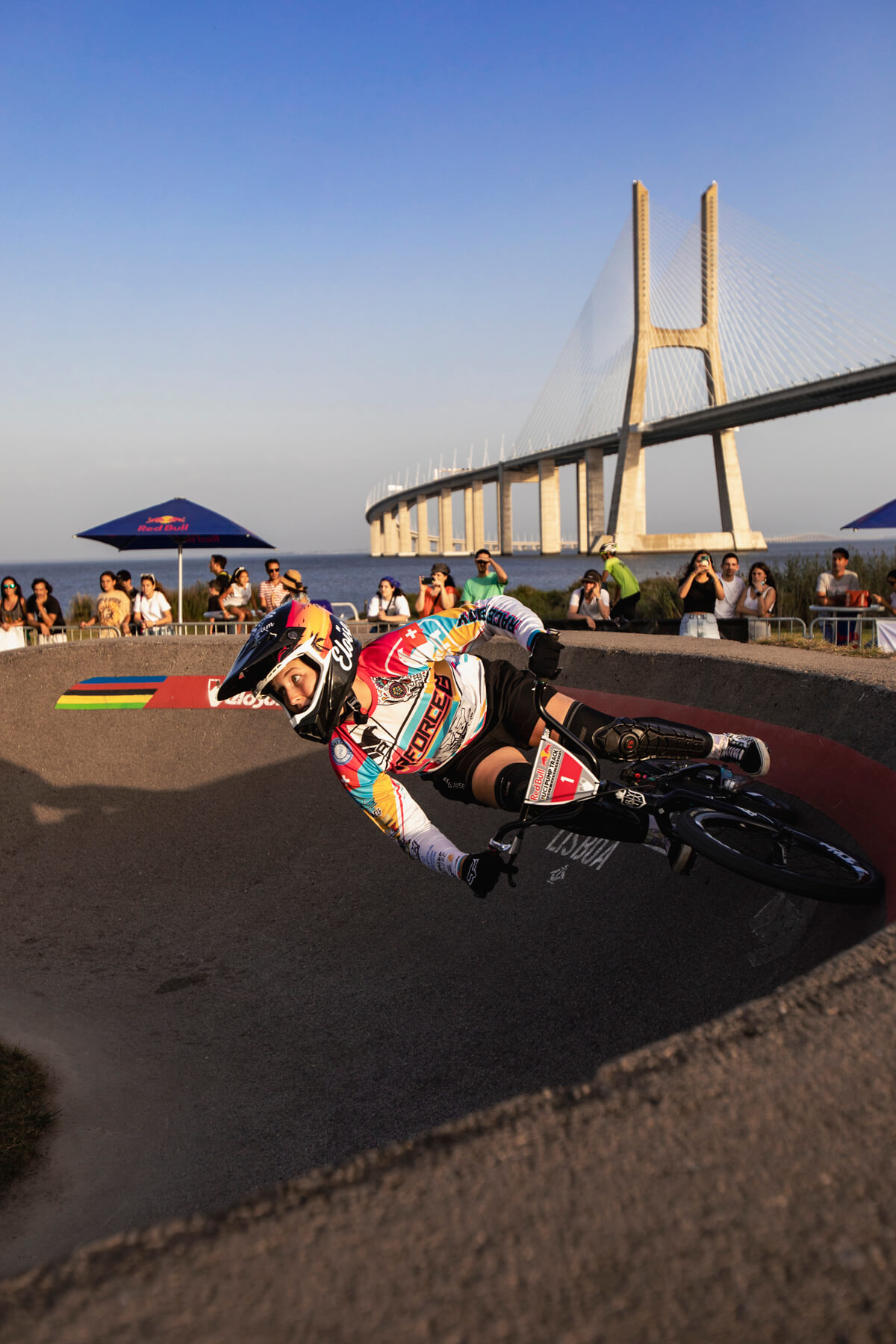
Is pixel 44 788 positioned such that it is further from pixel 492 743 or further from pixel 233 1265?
pixel 233 1265

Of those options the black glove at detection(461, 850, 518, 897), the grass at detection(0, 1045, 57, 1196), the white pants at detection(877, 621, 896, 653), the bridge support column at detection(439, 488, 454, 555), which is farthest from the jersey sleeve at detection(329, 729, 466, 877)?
the bridge support column at detection(439, 488, 454, 555)

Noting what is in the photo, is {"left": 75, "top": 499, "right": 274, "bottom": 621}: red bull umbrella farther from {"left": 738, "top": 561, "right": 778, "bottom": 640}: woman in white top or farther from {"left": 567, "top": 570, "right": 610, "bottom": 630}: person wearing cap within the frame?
{"left": 738, "top": 561, "right": 778, "bottom": 640}: woman in white top

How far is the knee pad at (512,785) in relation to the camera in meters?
4.98

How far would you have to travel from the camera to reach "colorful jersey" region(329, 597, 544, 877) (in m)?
4.76

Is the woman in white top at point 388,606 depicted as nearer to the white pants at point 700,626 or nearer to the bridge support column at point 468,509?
the white pants at point 700,626

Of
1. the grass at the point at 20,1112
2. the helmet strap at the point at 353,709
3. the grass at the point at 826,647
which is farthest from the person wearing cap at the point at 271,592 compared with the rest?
the helmet strap at the point at 353,709

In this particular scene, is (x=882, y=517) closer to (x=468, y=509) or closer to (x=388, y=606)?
(x=388, y=606)

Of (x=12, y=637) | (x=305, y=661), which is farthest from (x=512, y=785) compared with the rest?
(x=12, y=637)

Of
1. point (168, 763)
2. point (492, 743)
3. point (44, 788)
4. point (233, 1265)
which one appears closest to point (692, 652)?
point (492, 743)

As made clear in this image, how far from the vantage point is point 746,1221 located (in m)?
1.68

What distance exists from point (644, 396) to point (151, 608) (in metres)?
60.6

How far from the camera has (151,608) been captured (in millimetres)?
16453

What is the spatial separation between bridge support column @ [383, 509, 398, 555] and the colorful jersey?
125 meters

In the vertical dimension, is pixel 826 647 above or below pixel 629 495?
below
